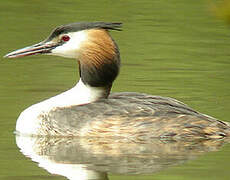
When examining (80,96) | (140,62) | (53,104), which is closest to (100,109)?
(80,96)

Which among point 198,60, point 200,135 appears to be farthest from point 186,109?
point 198,60

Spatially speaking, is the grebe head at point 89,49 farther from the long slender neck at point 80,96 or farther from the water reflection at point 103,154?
the water reflection at point 103,154

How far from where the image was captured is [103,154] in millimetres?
10984

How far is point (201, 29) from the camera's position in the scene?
61.9 feet

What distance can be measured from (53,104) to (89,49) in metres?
0.87

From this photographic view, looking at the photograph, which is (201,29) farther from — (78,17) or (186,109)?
(186,109)

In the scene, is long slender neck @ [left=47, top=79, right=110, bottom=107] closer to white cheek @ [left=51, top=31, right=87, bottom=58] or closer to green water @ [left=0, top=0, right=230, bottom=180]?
white cheek @ [left=51, top=31, right=87, bottom=58]

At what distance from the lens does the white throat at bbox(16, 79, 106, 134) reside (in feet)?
39.5

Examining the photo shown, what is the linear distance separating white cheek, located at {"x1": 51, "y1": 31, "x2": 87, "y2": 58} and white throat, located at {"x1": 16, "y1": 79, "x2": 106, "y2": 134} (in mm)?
432

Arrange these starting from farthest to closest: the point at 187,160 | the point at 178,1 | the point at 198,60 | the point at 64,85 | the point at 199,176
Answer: the point at 178,1
the point at 198,60
the point at 64,85
the point at 187,160
the point at 199,176

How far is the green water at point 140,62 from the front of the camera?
1070cm

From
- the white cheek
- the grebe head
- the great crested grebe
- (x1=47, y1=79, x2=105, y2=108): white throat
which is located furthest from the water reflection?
the white cheek

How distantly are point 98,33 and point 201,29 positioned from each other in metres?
7.16

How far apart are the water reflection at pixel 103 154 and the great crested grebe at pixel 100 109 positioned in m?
0.14
